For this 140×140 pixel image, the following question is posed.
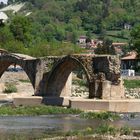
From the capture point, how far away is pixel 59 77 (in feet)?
250

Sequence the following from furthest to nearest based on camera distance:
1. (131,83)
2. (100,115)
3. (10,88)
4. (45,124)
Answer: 1. (131,83)
2. (10,88)
3. (100,115)
4. (45,124)

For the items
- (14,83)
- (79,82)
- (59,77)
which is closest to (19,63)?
(59,77)

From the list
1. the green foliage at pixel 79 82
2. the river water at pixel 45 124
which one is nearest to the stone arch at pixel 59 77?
the river water at pixel 45 124

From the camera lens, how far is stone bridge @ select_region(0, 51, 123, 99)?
218 ft

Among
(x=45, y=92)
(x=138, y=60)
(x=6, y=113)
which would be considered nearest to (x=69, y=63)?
(x=45, y=92)

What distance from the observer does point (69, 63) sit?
73188mm

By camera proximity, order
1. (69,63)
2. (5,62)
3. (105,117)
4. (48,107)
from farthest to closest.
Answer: (5,62) < (69,63) < (48,107) < (105,117)

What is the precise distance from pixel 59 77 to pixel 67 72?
106cm

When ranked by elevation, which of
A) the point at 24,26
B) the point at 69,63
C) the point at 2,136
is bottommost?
the point at 2,136

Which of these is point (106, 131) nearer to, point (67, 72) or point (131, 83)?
point (67, 72)

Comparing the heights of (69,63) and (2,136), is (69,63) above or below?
above

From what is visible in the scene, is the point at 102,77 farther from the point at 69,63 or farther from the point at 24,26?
the point at 24,26

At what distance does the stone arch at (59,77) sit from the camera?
7344cm

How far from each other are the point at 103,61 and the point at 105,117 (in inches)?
418
